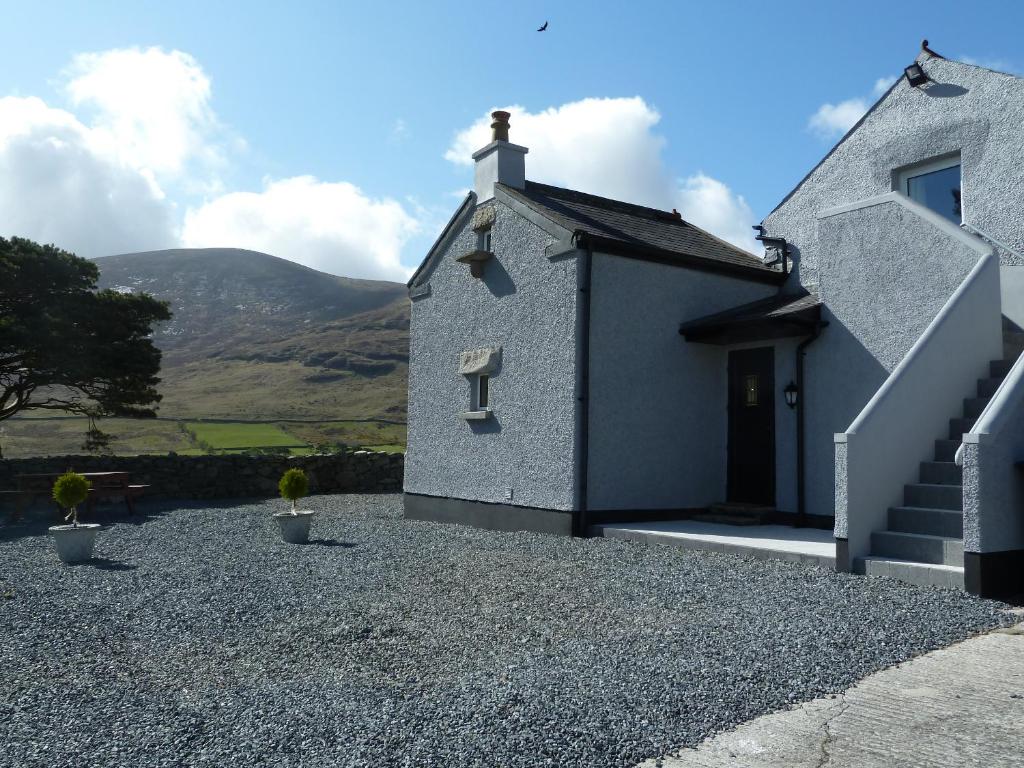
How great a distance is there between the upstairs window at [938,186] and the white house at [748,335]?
3 centimetres

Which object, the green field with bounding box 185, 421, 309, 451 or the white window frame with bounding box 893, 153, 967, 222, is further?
the green field with bounding box 185, 421, 309, 451

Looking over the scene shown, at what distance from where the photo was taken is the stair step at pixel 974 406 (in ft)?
26.4

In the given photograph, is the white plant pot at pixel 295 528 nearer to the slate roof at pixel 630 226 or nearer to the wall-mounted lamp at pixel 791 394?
the slate roof at pixel 630 226

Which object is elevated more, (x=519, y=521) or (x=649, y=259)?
(x=649, y=259)

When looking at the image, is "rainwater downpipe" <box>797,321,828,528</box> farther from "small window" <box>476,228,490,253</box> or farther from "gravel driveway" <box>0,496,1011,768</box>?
"small window" <box>476,228,490,253</box>

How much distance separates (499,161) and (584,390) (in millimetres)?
4587

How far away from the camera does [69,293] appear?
1998 centimetres

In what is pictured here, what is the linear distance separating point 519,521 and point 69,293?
14.7 m

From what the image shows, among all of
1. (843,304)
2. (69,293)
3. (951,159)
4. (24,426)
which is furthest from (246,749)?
(24,426)

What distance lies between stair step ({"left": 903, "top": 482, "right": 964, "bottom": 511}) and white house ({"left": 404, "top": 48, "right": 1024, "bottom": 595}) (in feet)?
0.09

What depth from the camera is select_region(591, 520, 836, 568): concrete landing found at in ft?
27.0

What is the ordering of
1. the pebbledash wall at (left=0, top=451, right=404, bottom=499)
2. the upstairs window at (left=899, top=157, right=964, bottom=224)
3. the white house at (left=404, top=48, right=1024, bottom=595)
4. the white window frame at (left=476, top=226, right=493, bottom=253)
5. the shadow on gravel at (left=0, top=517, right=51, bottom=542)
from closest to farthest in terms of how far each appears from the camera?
the white house at (left=404, top=48, right=1024, bottom=595), the upstairs window at (left=899, top=157, right=964, bottom=224), the shadow on gravel at (left=0, top=517, right=51, bottom=542), the white window frame at (left=476, top=226, right=493, bottom=253), the pebbledash wall at (left=0, top=451, right=404, bottom=499)

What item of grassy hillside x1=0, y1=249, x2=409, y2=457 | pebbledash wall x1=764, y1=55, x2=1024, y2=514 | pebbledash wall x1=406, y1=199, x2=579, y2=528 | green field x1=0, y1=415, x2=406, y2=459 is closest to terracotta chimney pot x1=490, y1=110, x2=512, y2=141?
pebbledash wall x1=406, y1=199, x2=579, y2=528

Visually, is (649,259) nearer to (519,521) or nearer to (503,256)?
(503,256)
